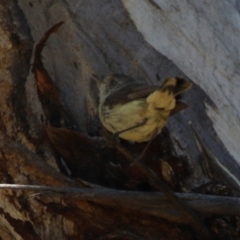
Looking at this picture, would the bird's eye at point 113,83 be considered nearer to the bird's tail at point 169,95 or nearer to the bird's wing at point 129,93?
the bird's wing at point 129,93

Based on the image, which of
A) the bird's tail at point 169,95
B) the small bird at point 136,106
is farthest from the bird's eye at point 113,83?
the bird's tail at point 169,95

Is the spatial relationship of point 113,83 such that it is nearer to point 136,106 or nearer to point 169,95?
point 136,106

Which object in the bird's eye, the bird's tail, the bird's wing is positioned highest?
the bird's eye

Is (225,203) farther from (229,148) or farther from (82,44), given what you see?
(82,44)

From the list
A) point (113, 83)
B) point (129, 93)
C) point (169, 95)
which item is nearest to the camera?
point (169, 95)

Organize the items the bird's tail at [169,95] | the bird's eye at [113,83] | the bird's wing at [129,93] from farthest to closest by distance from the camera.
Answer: the bird's eye at [113,83]
the bird's wing at [129,93]
the bird's tail at [169,95]

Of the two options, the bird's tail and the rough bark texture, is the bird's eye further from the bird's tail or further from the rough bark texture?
the bird's tail

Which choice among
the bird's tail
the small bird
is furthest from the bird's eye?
the bird's tail

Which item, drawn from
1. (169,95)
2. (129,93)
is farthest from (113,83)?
(169,95)
